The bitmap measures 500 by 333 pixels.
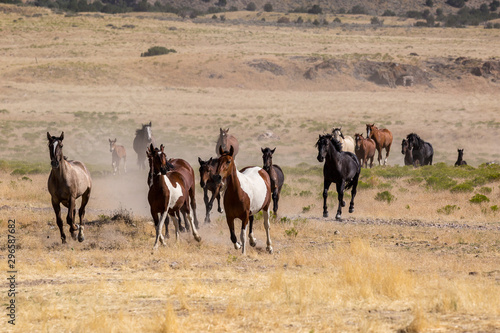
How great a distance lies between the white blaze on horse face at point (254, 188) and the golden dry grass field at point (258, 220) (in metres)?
1.08

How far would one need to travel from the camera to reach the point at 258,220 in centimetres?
1916

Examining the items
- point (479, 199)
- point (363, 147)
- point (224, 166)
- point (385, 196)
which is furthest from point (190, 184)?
point (363, 147)

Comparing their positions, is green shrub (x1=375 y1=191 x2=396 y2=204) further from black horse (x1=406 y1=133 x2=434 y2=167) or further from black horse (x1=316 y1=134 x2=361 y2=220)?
black horse (x1=406 y1=133 x2=434 y2=167)

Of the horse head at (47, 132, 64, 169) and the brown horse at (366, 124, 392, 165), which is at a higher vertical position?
the horse head at (47, 132, 64, 169)

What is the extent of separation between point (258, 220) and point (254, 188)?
5.59 metres

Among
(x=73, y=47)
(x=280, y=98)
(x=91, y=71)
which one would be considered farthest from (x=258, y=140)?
(x=73, y=47)

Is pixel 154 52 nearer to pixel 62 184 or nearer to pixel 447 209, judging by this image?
pixel 447 209

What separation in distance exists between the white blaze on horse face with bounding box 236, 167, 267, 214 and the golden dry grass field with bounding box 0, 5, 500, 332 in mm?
1082

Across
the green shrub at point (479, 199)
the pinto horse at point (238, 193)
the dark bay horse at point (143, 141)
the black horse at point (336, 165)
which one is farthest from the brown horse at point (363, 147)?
the pinto horse at point (238, 193)

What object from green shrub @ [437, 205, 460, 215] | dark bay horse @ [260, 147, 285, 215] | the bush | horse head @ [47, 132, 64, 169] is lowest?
green shrub @ [437, 205, 460, 215]

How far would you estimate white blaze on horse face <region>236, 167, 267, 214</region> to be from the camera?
13.4 metres

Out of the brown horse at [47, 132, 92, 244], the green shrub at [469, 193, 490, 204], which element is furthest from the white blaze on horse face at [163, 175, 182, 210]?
the green shrub at [469, 193, 490, 204]

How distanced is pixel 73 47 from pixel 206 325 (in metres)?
89.4

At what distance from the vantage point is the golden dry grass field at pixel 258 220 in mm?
9039
